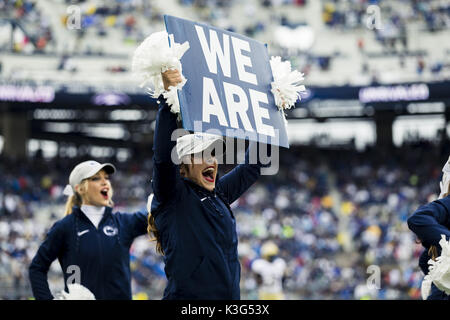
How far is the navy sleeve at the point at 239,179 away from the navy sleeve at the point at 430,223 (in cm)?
79

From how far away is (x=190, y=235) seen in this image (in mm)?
3529

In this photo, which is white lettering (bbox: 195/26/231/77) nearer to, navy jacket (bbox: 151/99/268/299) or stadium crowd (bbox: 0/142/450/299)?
navy jacket (bbox: 151/99/268/299)

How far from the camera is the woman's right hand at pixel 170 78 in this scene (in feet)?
11.2

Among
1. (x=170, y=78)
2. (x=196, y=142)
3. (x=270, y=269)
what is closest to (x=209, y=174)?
(x=196, y=142)

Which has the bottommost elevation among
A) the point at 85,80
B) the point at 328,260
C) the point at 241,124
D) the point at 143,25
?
the point at 328,260

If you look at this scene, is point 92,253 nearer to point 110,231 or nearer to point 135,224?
point 110,231

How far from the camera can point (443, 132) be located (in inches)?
981

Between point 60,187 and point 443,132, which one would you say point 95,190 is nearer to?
point 60,187

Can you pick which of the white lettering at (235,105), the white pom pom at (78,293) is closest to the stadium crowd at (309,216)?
the white pom pom at (78,293)

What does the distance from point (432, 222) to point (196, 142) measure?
1.19 metres

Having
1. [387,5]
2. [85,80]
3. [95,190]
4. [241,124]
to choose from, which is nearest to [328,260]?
[85,80]

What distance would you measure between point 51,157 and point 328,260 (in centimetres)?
973

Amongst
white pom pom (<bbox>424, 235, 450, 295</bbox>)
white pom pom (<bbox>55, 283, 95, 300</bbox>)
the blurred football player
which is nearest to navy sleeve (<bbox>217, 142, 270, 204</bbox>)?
white pom pom (<bbox>424, 235, 450, 295</bbox>)
